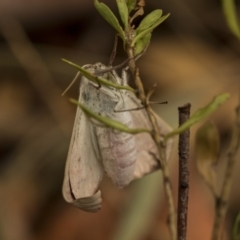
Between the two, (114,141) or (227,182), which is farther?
(114,141)

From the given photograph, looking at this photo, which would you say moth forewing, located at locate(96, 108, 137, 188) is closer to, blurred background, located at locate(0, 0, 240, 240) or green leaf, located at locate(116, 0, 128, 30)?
green leaf, located at locate(116, 0, 128, 30)

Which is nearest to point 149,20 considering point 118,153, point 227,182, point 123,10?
point 123,10

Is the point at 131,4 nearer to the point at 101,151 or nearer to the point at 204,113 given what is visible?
the point at 204,113

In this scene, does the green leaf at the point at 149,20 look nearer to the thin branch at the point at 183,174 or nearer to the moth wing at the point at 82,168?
the thin branch at the point at 183,174

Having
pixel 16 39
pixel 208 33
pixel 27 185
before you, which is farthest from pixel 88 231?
pixel 208 33

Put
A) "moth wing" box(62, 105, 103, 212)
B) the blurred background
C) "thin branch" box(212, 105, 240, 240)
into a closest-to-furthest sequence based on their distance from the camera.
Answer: "thin branch" box(212, 105, 240, 240), "moth wing" box(62, 105, 103, 212), the blurred background

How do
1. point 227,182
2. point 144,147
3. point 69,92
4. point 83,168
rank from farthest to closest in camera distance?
1. point 69,92
2. point 144,147
3. point 83,168
4. point 227,182

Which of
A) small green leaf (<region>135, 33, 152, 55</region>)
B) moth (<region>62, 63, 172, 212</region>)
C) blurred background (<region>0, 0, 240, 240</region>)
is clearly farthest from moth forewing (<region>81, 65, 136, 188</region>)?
blurred background (<region>0, 0, 240, 240</region>)
